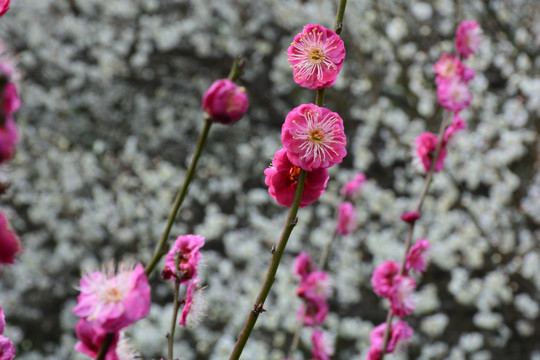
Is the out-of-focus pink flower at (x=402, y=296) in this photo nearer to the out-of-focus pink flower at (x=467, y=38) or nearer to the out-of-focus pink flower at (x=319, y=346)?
the out-of-focus pink flower at (x=319, y=346)

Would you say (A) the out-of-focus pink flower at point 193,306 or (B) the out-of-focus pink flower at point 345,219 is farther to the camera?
(B) the out-of-focus pink flower at point 345,219

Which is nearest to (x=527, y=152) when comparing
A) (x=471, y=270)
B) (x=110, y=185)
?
(x=471, y=270)

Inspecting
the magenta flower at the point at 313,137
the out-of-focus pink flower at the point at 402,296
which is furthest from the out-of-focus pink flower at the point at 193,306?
the out-of-focus pink flower at the point at 402,296

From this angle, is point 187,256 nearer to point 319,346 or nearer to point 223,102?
point 223,102

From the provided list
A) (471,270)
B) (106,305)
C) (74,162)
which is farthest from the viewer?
(74,162)

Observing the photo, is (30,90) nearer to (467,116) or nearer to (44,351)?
(44,351)

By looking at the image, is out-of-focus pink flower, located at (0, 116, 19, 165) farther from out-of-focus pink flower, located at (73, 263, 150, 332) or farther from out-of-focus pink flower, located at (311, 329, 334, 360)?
out-of-focus pink flower, located at (311, 329, 334, 360)
